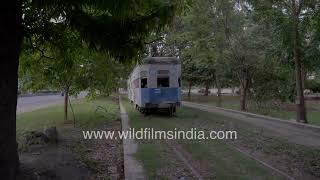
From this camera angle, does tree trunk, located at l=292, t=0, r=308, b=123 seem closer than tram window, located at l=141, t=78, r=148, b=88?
Yes

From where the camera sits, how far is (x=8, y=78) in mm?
6102

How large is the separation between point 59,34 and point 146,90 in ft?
65.8

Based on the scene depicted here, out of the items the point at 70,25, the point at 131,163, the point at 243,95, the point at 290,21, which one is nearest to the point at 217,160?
the point at 131,163

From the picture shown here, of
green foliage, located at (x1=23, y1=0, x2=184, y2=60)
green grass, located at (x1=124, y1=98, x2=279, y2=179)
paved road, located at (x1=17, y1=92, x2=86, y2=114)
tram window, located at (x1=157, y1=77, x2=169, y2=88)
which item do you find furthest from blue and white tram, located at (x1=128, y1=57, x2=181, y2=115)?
green foliage, located at (x1=23, y1=0, x2=184, y2=60)

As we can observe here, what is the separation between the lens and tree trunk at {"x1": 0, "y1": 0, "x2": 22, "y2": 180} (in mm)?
5984

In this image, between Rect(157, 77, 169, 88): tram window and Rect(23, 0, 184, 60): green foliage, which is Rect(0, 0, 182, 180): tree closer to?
Rect(23, 0, 184, 60): green foliage

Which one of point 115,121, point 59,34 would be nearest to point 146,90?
point 115,121

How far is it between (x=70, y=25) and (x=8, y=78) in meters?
1.30

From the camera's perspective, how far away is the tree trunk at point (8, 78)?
19.6 ft

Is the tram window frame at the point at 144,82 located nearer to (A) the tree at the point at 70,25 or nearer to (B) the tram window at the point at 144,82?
(B) the tram window at the point at 144,82

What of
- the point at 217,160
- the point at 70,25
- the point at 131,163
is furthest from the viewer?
the point at 217,160

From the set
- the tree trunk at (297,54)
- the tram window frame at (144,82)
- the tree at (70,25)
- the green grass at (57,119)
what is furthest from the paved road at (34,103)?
the tree at (70,25)

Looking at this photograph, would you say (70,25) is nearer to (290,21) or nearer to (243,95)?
(290,21)

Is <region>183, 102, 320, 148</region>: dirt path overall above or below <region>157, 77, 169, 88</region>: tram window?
below
